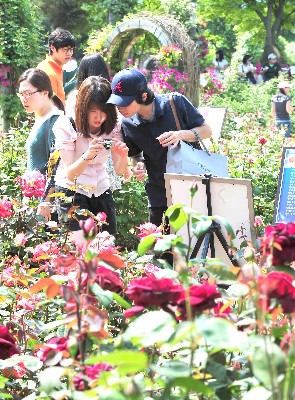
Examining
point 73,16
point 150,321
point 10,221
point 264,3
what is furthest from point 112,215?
point 264,3

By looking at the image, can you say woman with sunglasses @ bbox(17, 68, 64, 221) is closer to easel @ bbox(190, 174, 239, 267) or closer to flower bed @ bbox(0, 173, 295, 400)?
easel @ bbox(190, 174, 239, 267)

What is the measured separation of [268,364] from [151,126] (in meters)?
2.60

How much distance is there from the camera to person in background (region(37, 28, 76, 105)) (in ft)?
19.6

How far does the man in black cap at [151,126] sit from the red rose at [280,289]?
212 cm

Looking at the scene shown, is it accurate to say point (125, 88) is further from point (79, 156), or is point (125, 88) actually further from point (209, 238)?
point (209, 238)

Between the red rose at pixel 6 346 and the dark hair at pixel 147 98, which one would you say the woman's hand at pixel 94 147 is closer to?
the dark hair at pixel 147 98

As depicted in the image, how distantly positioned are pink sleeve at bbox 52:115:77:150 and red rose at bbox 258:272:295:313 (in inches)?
94.2

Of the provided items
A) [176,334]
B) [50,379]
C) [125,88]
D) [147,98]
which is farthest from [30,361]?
[147,98]

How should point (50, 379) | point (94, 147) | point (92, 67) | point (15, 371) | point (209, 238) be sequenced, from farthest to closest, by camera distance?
point (92, 67) → point (94, 147) → point (209, 238) → point (15, 371) → point (50, 379)

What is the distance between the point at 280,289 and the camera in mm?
1494

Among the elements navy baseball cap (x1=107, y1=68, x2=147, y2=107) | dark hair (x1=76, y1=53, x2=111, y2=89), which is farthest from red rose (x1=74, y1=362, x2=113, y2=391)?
dark hair (x1=76, y1=53, x2=111, y2=89)

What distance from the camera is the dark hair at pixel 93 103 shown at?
365 cm

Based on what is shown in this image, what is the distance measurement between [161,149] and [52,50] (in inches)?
95.0

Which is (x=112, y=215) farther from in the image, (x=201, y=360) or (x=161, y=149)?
(x=201, y=360)
